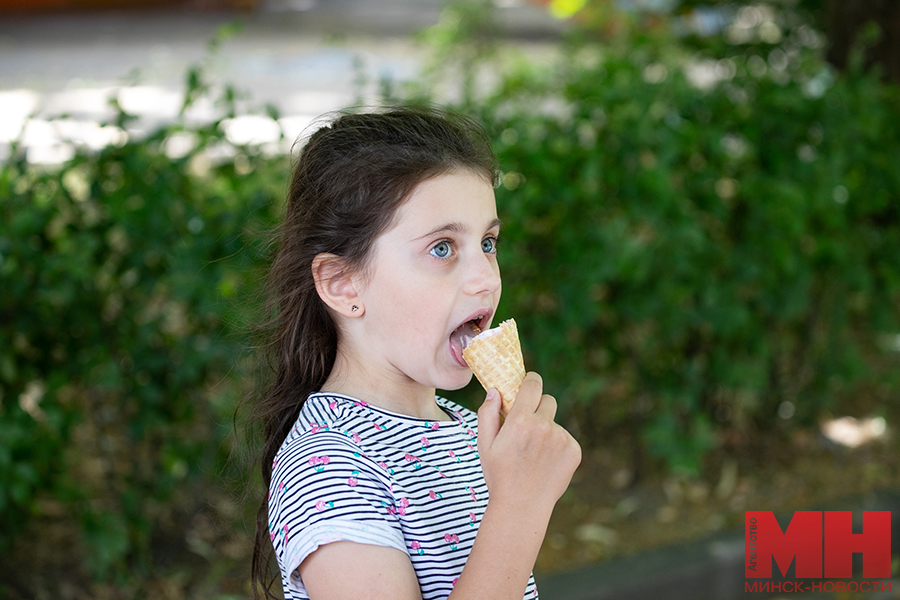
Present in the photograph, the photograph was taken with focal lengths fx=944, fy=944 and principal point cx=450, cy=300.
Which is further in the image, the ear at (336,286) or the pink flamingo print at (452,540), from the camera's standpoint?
the ear at (336,286)

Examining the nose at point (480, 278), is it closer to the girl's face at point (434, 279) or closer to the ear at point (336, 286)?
the girl's face at point (434, 279)

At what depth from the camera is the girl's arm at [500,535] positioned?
1.34 metres

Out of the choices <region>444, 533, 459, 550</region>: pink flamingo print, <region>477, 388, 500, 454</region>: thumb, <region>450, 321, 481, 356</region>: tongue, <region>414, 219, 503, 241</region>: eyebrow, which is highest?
<region>414, 219, 503, 241</region>: eyebrow

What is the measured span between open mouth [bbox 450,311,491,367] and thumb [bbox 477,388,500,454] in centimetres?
11

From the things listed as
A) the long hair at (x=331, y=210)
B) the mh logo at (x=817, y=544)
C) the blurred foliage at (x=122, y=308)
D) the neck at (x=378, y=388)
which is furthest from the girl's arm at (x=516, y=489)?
the mh logo at (x=817, y=544)

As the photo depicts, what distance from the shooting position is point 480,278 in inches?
60.2

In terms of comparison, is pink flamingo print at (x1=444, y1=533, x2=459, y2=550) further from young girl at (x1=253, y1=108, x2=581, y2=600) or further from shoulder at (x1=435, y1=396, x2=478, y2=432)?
shoulder at (x1=435, y1=396, x2=478, y2=432)

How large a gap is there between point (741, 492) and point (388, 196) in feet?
9.97

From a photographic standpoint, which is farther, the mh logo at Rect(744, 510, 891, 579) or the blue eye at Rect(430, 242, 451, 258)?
the mh logo at Rect(744, 510, 891, 579)

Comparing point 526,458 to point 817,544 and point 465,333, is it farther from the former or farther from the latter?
point 817,544

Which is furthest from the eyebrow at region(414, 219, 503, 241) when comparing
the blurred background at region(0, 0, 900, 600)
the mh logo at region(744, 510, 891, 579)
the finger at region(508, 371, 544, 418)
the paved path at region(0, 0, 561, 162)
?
the paved path at region(0, 0, 561, 162)

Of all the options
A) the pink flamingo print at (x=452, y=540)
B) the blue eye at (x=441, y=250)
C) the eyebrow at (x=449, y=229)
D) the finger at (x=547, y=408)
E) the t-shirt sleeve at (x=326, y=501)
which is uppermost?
the eyebrow at (x=449, y=229)

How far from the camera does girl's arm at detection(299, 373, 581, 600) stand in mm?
1344

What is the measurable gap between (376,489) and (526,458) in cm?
24
